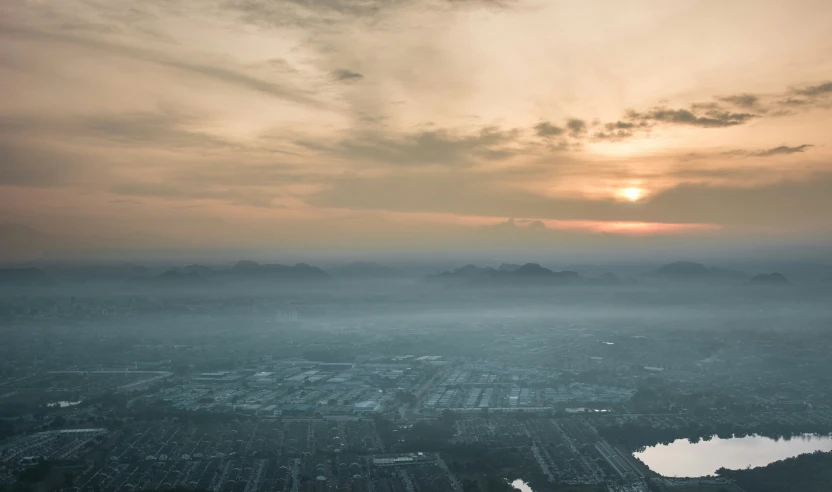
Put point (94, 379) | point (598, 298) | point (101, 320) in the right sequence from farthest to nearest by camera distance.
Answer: point (598, 298) < point (101, 320) < point (94, 379)

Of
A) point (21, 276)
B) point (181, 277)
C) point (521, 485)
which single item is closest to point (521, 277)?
point (181, 277)

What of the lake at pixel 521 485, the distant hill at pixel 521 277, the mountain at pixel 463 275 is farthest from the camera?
the mountain at pixel 463 275

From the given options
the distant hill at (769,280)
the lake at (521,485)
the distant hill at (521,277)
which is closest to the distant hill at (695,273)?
the distant hill at (769,280)

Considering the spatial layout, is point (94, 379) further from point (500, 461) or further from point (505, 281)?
point (505, 281)

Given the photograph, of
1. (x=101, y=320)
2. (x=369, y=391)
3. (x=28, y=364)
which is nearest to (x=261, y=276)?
(x=101, y=320)

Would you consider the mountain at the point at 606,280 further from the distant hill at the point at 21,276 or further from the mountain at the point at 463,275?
the distant hill at the point at 21,276

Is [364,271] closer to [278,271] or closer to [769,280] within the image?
[278,271]

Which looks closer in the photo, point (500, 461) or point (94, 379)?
point (500, 461)
